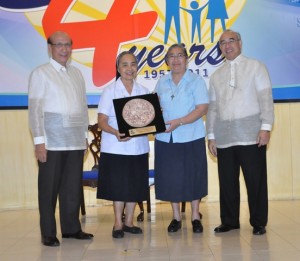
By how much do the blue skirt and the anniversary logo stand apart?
215 cm

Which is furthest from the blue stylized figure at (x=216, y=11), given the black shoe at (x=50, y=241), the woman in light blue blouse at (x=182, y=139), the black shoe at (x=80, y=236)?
the black shoe at (x=50, y=241)

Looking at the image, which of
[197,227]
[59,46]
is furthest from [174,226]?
[59,46]

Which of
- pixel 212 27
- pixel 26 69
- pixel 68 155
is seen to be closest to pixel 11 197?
pixel 26 69

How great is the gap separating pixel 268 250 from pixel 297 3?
144 inches

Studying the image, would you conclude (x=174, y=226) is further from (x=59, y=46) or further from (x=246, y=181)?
(x=59, y=46)

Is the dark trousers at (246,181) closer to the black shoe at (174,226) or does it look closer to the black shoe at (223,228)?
the black shoe at (223,228)

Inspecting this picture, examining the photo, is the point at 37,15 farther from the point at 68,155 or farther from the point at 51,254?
the point at 51,254

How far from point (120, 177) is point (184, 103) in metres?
0.74

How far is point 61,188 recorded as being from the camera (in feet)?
13.6

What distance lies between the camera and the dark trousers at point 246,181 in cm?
412

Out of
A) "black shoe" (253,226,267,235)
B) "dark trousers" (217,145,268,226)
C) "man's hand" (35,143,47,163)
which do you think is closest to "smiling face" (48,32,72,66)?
"man's hand" (35,143,47,163)

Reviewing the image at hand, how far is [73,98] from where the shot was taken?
4.02 m

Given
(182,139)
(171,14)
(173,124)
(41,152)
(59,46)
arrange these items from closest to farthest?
(41,152) → (59,46) → (173,124) → (182,139) → (171,14)

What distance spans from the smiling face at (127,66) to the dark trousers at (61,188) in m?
0.66
